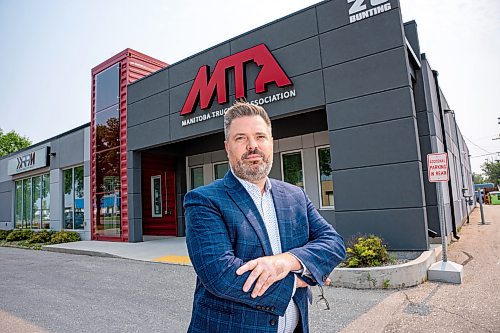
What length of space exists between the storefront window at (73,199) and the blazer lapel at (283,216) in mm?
14401

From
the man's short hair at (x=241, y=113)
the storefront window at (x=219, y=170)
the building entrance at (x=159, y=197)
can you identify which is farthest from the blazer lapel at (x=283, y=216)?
the building entrance at (x=159, y=197)

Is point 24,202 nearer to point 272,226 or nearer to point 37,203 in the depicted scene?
point 37,203

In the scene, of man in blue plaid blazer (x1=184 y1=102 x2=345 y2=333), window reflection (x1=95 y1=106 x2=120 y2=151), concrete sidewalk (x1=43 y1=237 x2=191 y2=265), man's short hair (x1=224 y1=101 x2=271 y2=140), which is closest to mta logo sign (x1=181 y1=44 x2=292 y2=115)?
window reflection (x1=95 y1=106 x2=120 y2=151)

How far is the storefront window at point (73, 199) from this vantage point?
1406 cm

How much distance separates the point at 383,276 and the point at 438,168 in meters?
2.16

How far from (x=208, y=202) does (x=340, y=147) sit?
243 inches

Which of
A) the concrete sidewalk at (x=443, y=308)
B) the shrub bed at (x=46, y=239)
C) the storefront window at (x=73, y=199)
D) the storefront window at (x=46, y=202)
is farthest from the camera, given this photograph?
the storefront window at (x=46, y=202)

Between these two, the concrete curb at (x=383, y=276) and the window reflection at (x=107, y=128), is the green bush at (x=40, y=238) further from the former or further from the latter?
the concrete curb at (x=383, y=276)

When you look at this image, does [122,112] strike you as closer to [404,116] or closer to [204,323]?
[404,116]

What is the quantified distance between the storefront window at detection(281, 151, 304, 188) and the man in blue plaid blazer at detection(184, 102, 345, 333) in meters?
8.66

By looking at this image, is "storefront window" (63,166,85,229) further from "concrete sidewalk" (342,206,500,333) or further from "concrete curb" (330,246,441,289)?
"concrete sidewalk" (342,206,500,333)

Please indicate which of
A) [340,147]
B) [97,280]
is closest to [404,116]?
[340,147]

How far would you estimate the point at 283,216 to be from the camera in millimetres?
1545

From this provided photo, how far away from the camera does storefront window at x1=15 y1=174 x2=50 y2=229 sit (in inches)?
643
